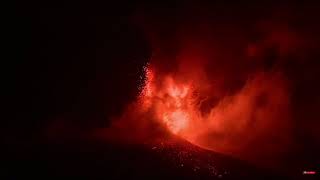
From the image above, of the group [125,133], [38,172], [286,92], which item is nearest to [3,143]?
[38,172]

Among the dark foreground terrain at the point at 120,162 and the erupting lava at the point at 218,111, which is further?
the erupting lava at the point at 218,111

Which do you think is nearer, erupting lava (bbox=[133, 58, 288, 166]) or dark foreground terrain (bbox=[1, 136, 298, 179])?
dark foreground terrain (bbox=[1, 136, 298, 179])

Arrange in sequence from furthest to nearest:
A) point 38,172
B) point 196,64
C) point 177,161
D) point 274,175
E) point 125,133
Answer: point 196,64 → point 125,133 → point 274,175 → point 177,161 → point 38,172

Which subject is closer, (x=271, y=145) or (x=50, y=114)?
(x=50, y=114)

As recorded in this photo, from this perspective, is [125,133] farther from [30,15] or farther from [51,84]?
[30,15]

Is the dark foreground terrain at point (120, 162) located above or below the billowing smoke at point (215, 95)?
below

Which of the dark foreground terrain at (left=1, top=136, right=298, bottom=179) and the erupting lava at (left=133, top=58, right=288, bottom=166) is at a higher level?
the erupting lava at (left=133, top=58, right=288, bottom=166)

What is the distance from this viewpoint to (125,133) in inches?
844

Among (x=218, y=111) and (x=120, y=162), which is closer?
(x=120, y=162)

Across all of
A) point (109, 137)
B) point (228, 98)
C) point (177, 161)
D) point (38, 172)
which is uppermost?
point (228, 98)

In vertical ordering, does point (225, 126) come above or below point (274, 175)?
above

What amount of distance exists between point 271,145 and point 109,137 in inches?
506

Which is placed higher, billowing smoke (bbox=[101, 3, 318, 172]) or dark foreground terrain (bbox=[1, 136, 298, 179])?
billowing smoke (bbox=[101, 3, 318, 172])

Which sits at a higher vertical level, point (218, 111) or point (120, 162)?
point (218, 111)
